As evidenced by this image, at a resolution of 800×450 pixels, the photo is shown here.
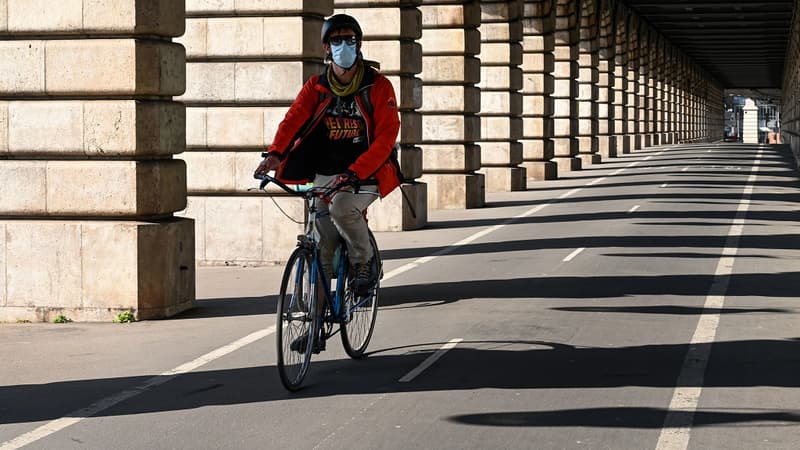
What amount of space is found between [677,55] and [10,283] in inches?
3794

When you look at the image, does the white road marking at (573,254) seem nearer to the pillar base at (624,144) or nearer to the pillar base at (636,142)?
the pillar base at (624,144)

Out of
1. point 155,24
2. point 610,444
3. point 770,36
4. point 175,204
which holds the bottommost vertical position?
point 610,444

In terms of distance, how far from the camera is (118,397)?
8.57 meters

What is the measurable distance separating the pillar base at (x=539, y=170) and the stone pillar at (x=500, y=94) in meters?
4.82

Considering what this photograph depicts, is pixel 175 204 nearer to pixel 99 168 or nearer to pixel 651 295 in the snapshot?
pixel 99 168

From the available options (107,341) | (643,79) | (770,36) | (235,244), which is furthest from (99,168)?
(770,36)

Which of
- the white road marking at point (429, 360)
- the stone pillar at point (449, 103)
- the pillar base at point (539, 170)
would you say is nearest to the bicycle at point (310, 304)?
the white road marking at point (429, 360)

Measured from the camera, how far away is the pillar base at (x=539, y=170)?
41.4 metres

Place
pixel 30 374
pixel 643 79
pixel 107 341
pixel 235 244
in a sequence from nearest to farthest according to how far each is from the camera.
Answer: pixel 30 374 < pixel 107 341 < pixel 235 244 < pixel 643 79

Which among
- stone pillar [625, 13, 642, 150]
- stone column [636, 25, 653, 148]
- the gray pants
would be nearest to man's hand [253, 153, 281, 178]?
the gray pants

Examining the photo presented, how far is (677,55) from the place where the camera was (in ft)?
343

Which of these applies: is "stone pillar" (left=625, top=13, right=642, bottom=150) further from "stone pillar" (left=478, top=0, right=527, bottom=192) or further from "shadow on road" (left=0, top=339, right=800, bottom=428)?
"shadow on road" (left=0, top=339, right=800, bottom=428)

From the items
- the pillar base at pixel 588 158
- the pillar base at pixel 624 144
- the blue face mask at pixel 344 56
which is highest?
the pillar base at pixel 624 144

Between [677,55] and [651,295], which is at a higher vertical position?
[677,55]
